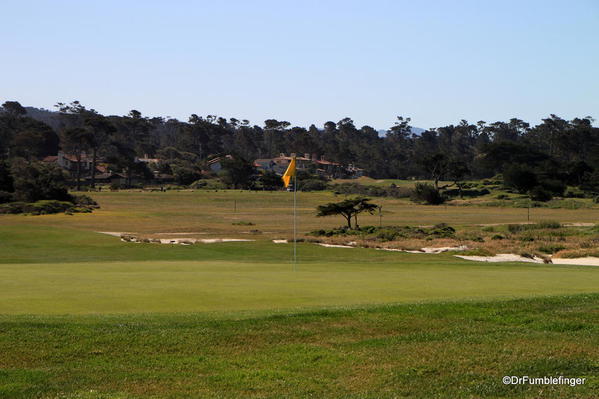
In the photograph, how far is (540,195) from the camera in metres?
112

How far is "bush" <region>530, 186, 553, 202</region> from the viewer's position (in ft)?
367

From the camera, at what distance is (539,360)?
9344 mm

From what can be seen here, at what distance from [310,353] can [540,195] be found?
107817 millimetres

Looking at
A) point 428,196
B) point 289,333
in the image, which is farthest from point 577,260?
point 428,196

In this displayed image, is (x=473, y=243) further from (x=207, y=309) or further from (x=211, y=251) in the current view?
(x=207, y=309)

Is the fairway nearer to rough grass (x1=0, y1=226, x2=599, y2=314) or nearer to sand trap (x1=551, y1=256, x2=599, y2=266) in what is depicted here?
rough grass (x1=0, y1=226, x2=599, y2=314)

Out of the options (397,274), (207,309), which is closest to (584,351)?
(207,309)

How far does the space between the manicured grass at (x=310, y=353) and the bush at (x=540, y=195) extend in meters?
103

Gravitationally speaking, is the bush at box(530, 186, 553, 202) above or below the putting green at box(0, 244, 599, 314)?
below

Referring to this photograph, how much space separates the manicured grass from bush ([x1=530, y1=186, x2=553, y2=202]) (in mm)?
103382

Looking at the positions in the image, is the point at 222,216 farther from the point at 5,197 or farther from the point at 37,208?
the point at 5,197

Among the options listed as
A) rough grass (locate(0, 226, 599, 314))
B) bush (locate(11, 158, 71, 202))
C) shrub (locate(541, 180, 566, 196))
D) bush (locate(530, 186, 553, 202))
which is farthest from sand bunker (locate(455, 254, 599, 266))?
shrub (locate(541, 180, 566, 196))

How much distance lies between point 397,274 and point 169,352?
10.9 metres

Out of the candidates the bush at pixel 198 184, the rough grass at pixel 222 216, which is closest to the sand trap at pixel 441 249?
the rough grass at pixel 222 216
